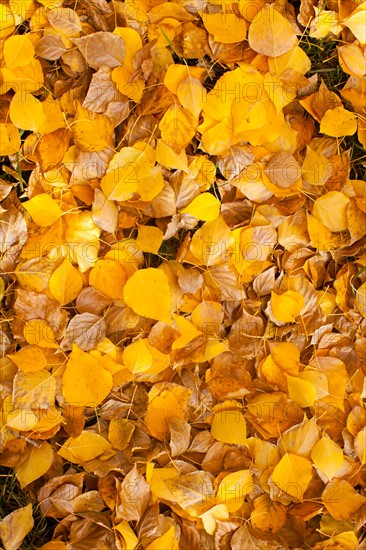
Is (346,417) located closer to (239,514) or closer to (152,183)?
(239,514)

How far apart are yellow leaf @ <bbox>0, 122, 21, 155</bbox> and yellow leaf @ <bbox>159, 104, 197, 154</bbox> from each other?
0.63 ft

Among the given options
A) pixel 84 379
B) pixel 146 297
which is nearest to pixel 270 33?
pixel 146 297

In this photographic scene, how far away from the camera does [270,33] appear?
0.89 meters

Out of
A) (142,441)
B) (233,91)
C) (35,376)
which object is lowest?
(142,441)

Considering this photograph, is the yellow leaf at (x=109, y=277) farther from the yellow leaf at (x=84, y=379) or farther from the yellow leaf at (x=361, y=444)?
the yellow leaf at (x=361, y=444)

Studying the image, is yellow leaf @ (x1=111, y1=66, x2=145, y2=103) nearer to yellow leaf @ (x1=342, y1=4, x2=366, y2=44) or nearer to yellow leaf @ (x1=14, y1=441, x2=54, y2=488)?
yellow leaf @ (x1=342, y1=4, x2=366, y2=44)

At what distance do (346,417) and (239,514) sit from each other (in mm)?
203

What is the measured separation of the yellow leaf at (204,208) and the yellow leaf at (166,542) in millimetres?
415

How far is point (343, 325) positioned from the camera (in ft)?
3.13

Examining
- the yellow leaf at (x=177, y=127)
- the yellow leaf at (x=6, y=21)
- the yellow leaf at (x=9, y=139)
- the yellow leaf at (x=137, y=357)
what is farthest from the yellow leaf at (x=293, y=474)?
the yellow leaf at (x=6, y=21)

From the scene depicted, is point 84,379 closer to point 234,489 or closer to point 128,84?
point 234,489

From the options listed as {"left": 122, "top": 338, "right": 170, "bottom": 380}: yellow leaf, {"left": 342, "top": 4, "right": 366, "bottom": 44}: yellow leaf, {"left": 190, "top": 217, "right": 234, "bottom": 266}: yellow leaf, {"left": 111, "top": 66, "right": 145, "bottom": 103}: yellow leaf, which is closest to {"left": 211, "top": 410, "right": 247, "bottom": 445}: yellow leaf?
{"left": 122, "top": 338, "right": 170, "bottom": 380}: yellow leaf

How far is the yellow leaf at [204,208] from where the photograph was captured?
35.0 inches

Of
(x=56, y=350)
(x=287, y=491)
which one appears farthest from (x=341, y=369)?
(x=56, y=350)
